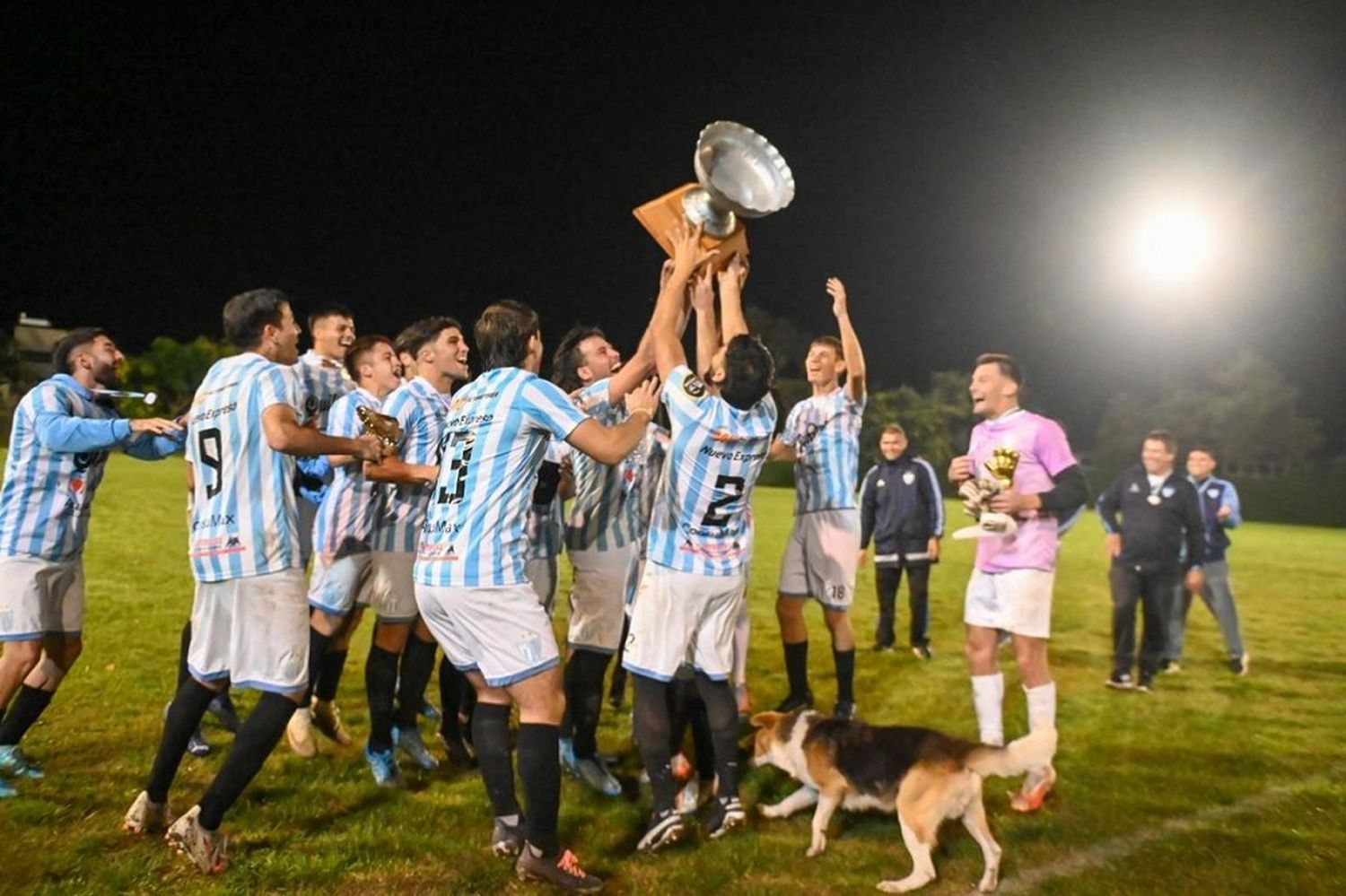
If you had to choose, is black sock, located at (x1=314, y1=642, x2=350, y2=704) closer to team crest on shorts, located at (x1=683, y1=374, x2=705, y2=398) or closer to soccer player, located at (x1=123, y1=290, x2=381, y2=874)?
soccer player, located at (x1=123, y1=290, x2=381, y2=874)

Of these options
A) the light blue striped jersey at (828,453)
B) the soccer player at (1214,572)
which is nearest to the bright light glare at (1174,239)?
the soccer player at (1214,572)

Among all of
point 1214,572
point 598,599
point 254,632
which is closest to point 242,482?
point 254,632

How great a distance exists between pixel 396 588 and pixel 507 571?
1553 millimetres

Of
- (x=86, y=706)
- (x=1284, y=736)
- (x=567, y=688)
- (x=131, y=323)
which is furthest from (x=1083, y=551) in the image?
(x=131, y=323)

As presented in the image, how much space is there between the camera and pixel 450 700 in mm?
5461

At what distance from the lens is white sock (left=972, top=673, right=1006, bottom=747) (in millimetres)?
5215

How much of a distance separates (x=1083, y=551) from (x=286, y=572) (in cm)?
1976

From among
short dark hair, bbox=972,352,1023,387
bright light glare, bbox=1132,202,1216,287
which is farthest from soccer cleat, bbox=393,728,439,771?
bright light glare, bbox=1132,202,1216,287

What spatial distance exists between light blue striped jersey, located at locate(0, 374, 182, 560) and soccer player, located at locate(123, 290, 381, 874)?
84 centimetres

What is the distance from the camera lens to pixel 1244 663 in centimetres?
918

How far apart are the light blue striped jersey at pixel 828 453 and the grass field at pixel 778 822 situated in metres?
1.63

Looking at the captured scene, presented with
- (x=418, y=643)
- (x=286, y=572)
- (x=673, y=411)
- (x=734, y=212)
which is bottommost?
(x=418, y=643)

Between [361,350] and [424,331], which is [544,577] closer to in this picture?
[424,331]

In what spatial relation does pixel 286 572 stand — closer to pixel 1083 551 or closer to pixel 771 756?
pixel 771 756
